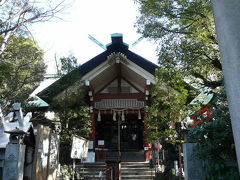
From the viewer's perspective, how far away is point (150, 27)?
811 centimetres

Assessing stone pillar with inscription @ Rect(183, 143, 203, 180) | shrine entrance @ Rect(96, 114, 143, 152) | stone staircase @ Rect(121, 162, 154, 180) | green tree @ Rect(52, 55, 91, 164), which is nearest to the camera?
stone pillar with inscription @ Rect(183, 143, 203, 180)

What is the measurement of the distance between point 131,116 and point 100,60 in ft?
15.2

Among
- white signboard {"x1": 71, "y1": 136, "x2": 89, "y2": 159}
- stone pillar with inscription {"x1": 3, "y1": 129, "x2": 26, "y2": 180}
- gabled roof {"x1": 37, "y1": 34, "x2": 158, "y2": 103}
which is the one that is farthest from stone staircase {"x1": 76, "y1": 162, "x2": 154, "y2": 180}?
stone pillar with inscription {"x1": 3, "y1": 129, "x2": 26, "y2": 180}

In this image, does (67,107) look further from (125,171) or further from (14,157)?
(14,157)

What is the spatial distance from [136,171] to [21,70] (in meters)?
6.54

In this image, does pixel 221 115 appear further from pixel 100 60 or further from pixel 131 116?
pixel 131 116

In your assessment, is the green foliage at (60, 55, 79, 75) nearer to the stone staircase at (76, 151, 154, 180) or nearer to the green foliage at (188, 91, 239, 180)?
the stone staircase at (76, 151, 154, 180)

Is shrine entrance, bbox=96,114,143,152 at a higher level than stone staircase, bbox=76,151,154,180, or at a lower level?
higher

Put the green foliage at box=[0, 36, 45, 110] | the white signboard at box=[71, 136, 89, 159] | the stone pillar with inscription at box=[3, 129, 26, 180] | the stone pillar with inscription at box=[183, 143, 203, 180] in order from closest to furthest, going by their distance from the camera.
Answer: the stone pillar with inscription at box=[183, 143, 203, 180], the stone pillar with inscription at box=[3, 129, 26, 180], the white signboard at box=[71, 136, 89, 159], the green foliage at box=[0, 36, 45, 110]

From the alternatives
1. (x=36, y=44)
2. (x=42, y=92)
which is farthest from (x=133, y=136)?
(x=36, y=44)

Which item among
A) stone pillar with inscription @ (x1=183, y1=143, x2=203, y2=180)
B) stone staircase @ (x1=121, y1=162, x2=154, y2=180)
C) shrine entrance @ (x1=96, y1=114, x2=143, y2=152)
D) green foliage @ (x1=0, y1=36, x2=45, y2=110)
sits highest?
green foliage @ (x1=0, y1=36, x2=45, y2=110)

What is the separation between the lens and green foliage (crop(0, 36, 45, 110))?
28.5 ft

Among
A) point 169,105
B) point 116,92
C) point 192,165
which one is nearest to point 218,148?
point 192,165

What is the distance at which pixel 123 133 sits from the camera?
51.2ft
